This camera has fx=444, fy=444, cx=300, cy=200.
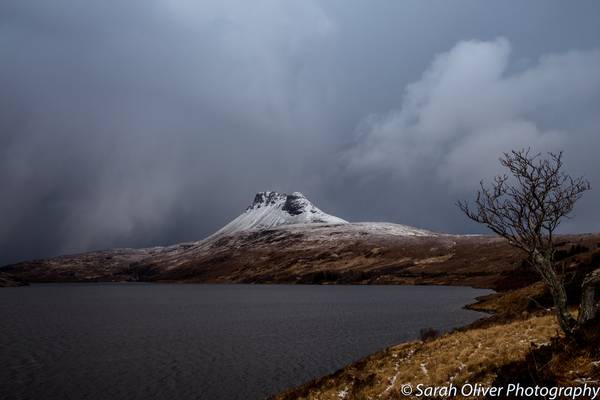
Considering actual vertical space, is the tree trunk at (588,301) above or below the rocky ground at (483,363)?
above

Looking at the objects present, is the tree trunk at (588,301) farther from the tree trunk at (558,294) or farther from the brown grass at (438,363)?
the brown grass at (438,363)

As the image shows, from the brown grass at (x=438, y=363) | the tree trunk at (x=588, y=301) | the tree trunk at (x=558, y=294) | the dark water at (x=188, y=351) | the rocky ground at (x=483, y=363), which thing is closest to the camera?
the rocky ground at (x=483, y=363)

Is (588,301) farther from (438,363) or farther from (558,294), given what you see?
(438,363)

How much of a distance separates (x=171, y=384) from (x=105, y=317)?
62.4m

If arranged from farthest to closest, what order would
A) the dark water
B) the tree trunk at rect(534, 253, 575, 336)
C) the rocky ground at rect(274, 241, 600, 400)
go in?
the dark water
the tree trunk at rect(534, 253, 575, 336)
the rocky ground at rect(274, 241, 600, 400)

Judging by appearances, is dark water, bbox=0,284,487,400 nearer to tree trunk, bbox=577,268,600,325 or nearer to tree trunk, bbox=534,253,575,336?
tree trunk, bbox=534,253,575,336

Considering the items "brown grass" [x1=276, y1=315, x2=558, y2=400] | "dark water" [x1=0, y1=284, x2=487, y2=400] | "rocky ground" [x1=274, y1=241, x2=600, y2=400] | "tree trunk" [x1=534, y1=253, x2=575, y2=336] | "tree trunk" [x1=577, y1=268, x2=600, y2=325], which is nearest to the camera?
"rocky ground" [x1=274, y1=241, x2=600, y2=400]

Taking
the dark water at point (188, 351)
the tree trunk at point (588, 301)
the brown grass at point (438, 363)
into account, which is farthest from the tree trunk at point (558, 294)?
the dark water at point (188, 351)

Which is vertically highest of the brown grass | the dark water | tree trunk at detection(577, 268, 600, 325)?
tree trunk at detection(577, 268, 600, 325)

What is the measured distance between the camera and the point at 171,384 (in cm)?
3684

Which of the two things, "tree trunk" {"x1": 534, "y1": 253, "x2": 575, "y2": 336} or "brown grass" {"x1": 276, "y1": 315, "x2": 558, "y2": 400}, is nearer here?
"tree trunk" {"x1": 534, "y1": 253, "x2": 575, "y2": 336}

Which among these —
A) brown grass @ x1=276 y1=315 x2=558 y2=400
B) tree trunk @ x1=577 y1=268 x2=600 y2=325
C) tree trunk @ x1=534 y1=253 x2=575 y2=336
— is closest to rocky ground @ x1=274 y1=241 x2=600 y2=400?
brown grass @ x1=276 y1=315 x2=558 y2=400

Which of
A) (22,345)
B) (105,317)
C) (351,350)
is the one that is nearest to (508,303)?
(351,350)

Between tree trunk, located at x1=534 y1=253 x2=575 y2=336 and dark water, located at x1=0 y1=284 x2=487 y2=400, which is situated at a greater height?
tree trunk, located at x1=534 y1=253 x2=575 y2=336
